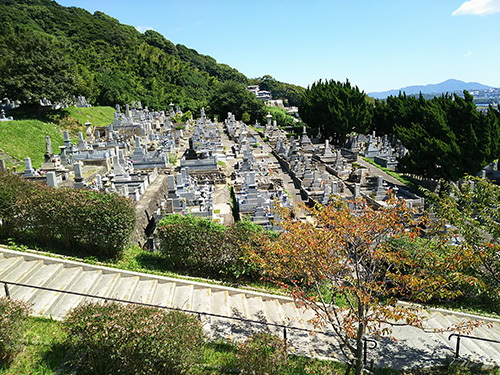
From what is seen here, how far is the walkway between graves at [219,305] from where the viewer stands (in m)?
7.90

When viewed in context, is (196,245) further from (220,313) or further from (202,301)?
(220,313)

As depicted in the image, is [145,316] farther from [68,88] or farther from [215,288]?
[68,88]

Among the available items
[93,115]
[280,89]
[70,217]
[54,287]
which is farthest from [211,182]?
[280,89]

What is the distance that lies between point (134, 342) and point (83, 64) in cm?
6391

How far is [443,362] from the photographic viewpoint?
7.80m

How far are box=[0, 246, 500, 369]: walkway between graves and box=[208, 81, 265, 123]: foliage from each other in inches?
2277

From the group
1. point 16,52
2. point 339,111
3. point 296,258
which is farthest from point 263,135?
point 296,258

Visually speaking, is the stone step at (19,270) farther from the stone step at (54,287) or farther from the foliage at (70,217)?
the foliage at (70,217)

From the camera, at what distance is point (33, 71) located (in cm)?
3322

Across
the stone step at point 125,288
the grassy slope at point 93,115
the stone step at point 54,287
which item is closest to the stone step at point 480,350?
the stone step at point 125,288

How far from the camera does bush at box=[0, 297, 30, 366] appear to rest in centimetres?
593

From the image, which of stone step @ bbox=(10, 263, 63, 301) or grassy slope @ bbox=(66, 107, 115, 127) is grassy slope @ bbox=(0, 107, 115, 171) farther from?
stone step @ bbox=(10, 263, 63, 301)

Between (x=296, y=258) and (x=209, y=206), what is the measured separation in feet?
38.2

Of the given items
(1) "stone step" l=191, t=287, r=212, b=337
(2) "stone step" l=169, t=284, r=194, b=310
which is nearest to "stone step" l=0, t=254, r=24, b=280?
(2) "stone step" l=169, t=284, r=194, b=310
